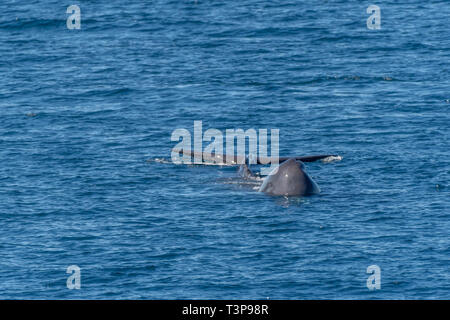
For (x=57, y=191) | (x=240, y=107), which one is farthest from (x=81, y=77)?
(x=57, y=191)

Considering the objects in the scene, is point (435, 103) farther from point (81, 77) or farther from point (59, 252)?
point (59, 252)

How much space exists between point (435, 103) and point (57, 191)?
2937 centimetres

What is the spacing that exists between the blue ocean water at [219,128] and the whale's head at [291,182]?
0.61 metres
